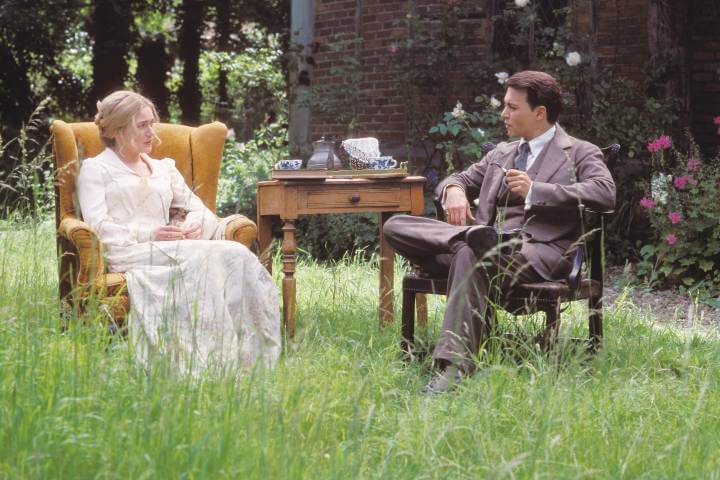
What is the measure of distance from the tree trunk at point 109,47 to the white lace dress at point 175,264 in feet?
38.5

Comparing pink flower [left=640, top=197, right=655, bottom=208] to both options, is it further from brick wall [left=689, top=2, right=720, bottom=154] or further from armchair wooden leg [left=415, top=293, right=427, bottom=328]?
armchair wooden leg [left=415, top=293, right=427, bottom=328]

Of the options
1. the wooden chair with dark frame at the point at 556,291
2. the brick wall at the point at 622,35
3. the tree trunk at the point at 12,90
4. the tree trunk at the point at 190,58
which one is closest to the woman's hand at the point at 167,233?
the wooden chair with dark frame at the point at 556,291

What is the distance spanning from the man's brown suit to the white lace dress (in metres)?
0.69

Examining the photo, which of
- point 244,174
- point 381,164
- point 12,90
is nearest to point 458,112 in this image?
point 244,174

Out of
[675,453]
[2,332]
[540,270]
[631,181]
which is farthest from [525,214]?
[631,181]

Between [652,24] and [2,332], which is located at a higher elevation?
[652,24]

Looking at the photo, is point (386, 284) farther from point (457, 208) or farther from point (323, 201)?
point (457, 208)

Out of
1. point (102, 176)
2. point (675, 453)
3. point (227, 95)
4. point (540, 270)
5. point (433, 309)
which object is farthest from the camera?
point (227, 95)

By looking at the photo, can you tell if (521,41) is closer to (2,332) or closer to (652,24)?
(652,24)

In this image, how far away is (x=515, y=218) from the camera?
4703mm

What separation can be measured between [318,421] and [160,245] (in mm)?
2206

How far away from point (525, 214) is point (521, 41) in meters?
4.93

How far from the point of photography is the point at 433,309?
6.31 meters

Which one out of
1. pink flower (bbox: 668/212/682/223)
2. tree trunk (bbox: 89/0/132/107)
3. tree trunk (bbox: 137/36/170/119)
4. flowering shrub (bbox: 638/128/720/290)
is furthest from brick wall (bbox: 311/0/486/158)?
tree trunk (bbox: 137/36/170/119)
